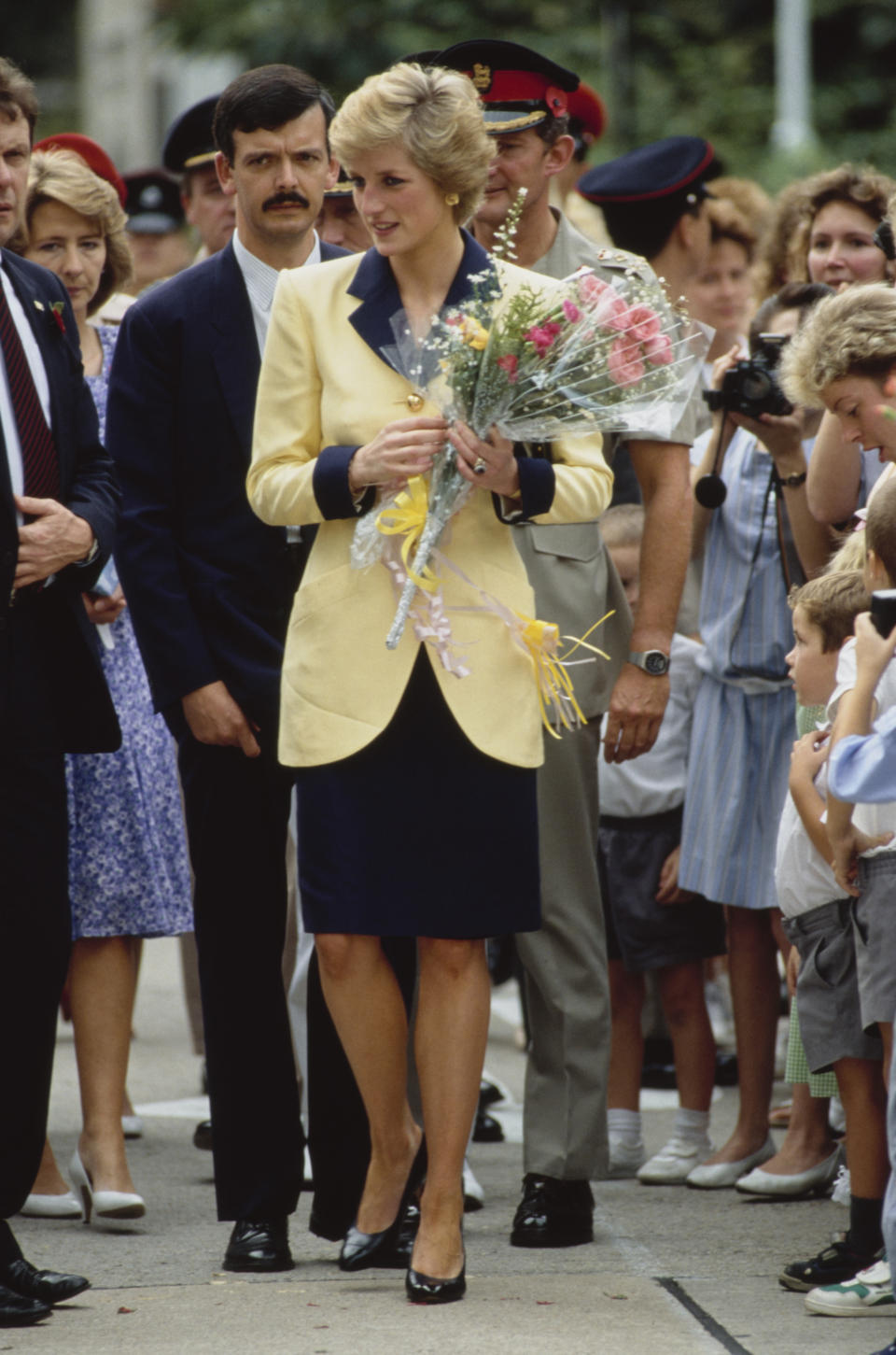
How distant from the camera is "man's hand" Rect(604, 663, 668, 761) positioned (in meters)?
4.47

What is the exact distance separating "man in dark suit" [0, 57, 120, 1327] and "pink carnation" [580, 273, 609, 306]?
967 millimetres

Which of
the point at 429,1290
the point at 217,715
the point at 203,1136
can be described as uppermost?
the point at 217,715

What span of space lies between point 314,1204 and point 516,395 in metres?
1.61

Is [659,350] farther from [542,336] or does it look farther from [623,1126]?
[623,1126]

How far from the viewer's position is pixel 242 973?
4133 mm

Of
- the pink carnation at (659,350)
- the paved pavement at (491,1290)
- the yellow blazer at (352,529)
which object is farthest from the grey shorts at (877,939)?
the pink carnation at (659,350)

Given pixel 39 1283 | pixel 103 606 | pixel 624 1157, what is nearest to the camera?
pixel 39 1283

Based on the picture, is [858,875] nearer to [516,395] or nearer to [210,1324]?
[516,395]

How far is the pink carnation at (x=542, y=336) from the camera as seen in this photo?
366 cm

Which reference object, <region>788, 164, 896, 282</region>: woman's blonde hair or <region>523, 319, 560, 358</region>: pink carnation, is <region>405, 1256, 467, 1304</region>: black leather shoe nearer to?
<region>523, 319, 560, 358</region>: pink carnation

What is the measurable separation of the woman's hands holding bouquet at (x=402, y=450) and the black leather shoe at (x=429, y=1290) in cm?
138

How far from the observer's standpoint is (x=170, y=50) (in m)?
23.2

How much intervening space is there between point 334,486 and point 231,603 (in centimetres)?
50

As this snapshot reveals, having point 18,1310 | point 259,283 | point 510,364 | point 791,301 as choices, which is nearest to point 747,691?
point 791,301
